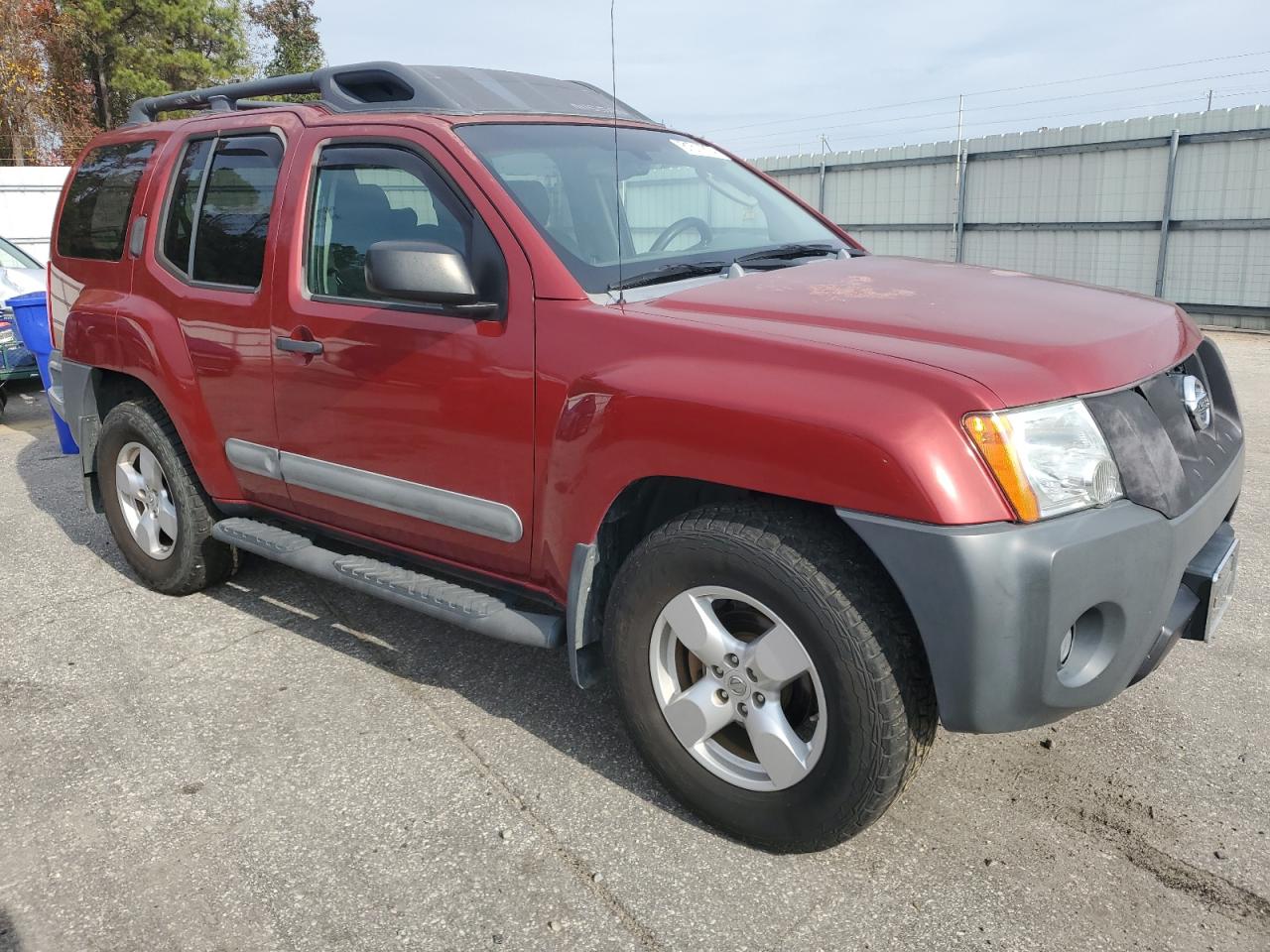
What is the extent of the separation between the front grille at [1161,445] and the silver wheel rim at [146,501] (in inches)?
140

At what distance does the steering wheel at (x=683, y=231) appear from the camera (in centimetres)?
315

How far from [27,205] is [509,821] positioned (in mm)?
13814

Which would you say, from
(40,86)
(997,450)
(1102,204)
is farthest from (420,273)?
(40,86)

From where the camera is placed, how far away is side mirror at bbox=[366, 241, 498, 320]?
2.67m

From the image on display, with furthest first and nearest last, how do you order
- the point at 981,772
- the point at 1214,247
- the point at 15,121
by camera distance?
1. the point at 15,121
2. the point at 1214,247
3. the point at 981,772

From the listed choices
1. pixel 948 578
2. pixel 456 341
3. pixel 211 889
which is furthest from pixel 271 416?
pixel 948 578

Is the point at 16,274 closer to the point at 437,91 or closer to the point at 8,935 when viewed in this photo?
Result: the point at 437,91

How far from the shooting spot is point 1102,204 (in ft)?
43.9

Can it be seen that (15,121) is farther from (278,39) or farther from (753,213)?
(753,213)

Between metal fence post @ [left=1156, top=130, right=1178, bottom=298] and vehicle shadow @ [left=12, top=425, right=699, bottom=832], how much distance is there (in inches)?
462

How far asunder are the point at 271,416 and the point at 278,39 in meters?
31.3

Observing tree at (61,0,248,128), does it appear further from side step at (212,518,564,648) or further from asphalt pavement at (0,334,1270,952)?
asphalt pavement at (0,334,1270,952)

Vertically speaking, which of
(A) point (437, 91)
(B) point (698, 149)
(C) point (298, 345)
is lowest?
(C) point (298, 345)

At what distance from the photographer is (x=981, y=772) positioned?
2.85m
